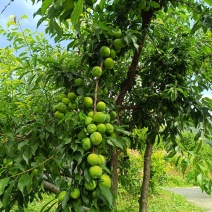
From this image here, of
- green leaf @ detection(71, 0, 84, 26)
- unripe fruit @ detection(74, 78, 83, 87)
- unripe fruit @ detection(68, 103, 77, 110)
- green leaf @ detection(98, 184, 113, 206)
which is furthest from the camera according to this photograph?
unripe fruit @ detection(74, 78, 83, 87)

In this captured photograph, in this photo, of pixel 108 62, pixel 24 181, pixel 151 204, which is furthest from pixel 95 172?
pixel 151 204

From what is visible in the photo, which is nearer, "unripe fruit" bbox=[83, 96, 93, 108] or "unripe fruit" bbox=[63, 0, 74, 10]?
"unripe fruit" bbox=[63, 0, 74, 10]

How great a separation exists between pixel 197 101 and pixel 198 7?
0.53m

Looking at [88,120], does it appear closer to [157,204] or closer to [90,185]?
[90,185]

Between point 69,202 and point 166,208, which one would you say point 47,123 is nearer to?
point 69,202

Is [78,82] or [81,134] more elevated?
[78,82]

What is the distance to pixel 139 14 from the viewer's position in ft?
5.47

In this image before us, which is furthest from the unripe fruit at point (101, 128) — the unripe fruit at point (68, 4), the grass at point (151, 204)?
the grass at point (151, 204)

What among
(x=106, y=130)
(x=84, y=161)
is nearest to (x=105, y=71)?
(x=106, y=130)

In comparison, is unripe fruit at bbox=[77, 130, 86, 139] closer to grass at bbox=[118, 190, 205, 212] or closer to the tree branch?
the tree branch

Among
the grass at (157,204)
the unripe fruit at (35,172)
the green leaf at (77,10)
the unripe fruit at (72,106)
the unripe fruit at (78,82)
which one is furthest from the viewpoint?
the grass at (157,204)

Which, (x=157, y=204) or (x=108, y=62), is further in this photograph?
(x=157, y=204)

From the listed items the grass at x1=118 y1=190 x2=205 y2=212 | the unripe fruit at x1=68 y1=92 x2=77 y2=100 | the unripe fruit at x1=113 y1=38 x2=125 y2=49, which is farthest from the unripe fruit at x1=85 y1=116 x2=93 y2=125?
the grass at x1=118 y1=190 x2=205 y2=212

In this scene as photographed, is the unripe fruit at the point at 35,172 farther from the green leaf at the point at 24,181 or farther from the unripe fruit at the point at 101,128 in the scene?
the unripe fruit at the point at 101,128
